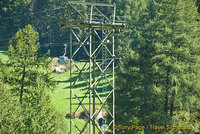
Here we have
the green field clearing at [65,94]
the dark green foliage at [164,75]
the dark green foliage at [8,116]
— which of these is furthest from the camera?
the green field clearing at [65,94]

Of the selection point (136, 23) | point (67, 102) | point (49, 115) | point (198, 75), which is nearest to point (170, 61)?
point (198, 75)

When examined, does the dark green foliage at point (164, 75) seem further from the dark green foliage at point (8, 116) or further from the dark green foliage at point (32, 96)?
the dark green foliage at point (8, 116)

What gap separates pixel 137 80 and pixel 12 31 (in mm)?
65651

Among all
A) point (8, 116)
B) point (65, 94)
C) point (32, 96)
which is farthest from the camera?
point (65, 94)

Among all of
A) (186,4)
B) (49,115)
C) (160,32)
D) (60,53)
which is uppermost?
(186,4)

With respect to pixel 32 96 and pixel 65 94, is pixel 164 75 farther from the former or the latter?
pixel 65 94

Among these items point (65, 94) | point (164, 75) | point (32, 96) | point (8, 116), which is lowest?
point (65, 94)

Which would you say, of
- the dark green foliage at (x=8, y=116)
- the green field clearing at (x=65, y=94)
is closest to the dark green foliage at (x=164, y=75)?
the green field clearing at (x=65, y=94)

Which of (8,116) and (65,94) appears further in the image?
(65,94)

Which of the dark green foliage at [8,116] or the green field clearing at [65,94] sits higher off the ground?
the dark green foliage at [8,116]

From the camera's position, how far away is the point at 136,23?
6234 cm

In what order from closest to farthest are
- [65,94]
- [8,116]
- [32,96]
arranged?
1. [32,96]
2. [8,116]
3. [65,94]

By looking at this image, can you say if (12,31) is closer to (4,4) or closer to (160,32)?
(4,4)

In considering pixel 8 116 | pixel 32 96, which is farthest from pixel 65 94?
pixel 32 96
